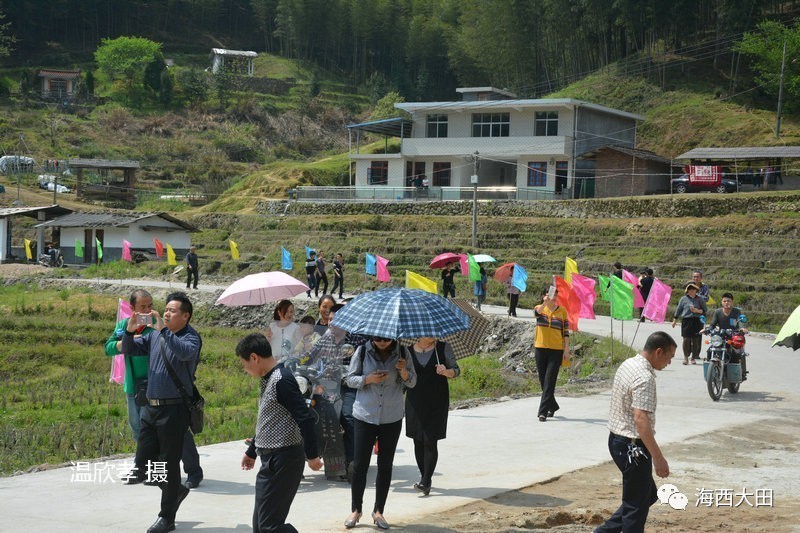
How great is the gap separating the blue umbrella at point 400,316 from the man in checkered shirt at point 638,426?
64.4 inches

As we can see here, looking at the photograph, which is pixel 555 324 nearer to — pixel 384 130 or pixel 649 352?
pixel 649 352

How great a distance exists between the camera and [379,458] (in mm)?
6914

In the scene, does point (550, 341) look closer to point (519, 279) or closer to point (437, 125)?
point (519, 279)

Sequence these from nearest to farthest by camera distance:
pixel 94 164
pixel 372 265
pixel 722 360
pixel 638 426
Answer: pixel 638 426 → pixel 722 360 → pixel 372 265 → pixel 94 164

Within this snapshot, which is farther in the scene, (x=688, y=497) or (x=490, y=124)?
(x=490, y=124)

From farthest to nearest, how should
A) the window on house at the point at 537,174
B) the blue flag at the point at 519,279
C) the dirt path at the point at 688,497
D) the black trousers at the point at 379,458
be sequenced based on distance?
1. the window on house at the point at 537,174
2. the blue flag at the point at 519,279
3. the dirt path at the point at 688,497
4. the black trousers at the point at 379,458

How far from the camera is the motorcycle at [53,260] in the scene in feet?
146

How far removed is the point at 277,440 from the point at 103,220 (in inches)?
1645

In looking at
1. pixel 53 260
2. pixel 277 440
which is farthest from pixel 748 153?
pixel 277 440

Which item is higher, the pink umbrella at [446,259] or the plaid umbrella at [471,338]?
the pink umbrella at [446,259]

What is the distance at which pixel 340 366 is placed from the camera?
27.7 ft

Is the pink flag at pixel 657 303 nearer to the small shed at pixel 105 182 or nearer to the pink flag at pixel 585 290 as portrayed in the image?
the pink flag at pixel 585 290

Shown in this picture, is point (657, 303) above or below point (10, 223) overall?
below

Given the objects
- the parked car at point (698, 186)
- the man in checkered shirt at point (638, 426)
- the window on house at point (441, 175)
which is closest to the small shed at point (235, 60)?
the window on house at point (441, 175)
